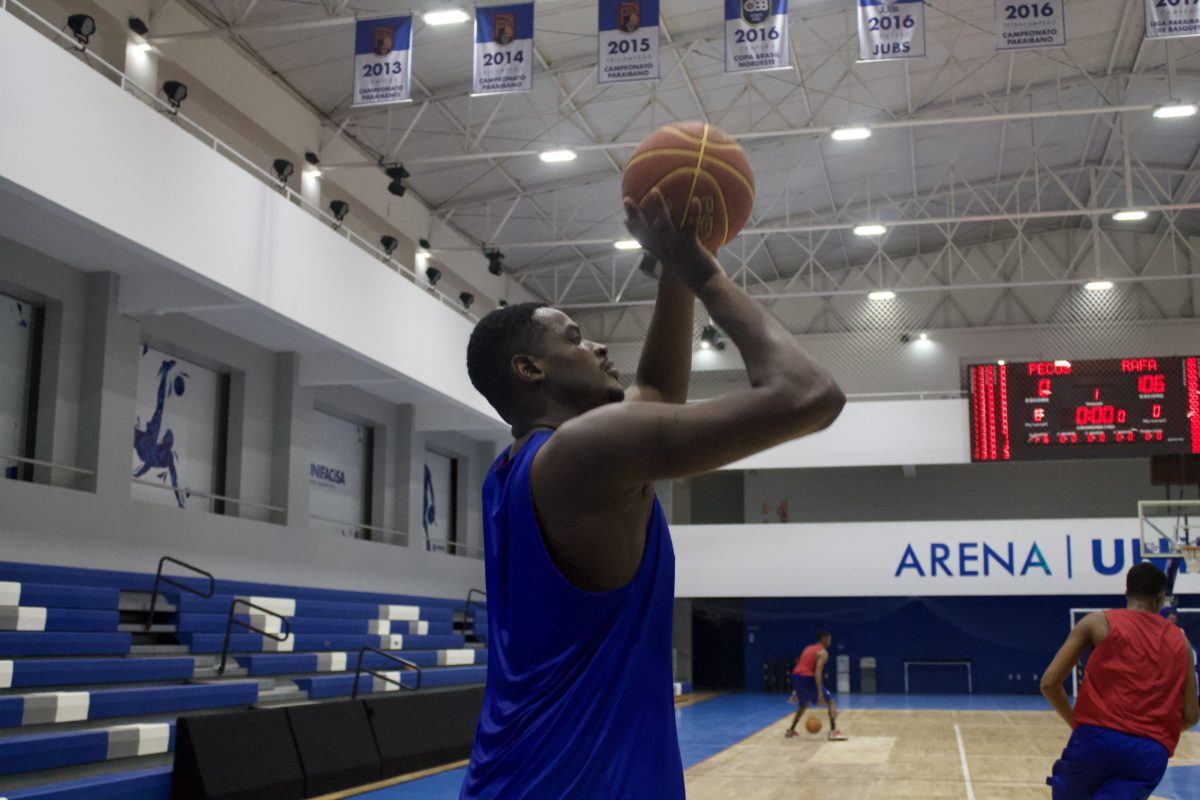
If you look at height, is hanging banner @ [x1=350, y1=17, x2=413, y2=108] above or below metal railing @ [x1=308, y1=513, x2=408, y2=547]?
above

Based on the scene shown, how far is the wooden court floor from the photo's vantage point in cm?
1087

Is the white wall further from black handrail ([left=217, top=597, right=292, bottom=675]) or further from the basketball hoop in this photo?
black handrail ([left=217, top=597, right=292, bottom=675])

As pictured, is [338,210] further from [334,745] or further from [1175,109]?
[1175,109]

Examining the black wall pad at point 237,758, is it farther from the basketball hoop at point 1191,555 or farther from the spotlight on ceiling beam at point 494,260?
the spotlight on ceiling beam at point 494,260

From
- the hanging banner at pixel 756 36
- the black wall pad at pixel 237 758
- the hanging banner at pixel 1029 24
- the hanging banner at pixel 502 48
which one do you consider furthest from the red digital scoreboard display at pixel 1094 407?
the black wall pad at pixel 237 758

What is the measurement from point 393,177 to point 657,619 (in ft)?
53.4

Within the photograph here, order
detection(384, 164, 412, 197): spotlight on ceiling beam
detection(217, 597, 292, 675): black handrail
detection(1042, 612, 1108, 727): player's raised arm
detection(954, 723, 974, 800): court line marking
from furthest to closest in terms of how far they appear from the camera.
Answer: detection(384, 164, 412, 197): spotlight on ceiling beam
detection(217, 597, 292, 675): black handrail
detection(954, 723, 974, 800): court line marking
detection(1042, 612, 1108, 727): player's raised arm

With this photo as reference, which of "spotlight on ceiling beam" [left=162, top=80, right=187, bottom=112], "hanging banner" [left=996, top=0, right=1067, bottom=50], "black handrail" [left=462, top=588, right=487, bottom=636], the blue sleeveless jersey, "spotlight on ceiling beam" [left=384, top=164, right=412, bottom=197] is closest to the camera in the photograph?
the blue sleeveless jersey

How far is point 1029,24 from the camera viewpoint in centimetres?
1207

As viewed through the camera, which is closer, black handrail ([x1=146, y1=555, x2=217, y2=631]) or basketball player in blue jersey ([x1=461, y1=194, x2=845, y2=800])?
basketball player in blue jersey ([x1=461, y1=194, x2=845, y2=800])

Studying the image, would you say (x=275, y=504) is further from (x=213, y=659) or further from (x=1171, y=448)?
(x=1171, y=448)

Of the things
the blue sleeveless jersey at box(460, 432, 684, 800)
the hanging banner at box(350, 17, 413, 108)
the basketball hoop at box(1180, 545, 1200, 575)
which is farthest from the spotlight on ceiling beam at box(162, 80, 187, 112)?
the basketball hoop at box(1180, 545, 1200, 575)

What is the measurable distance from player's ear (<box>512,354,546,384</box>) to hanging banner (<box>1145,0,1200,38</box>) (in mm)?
11305

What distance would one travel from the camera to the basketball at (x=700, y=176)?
2252 millimetres
